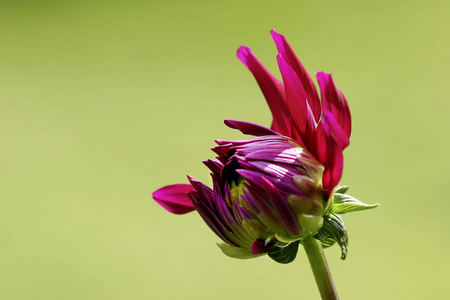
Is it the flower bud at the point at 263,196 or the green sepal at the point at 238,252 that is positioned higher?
the flower bud at the point at 263,196

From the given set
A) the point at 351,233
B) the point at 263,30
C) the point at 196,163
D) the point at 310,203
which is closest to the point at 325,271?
the point at 310,203

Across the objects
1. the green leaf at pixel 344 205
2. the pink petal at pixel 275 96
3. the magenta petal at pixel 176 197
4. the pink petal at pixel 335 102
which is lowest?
the green leaf at pixel 344 205
